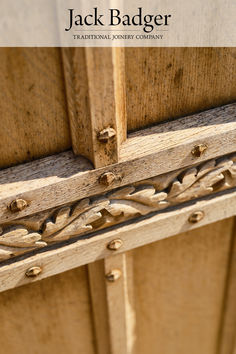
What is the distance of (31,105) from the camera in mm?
659

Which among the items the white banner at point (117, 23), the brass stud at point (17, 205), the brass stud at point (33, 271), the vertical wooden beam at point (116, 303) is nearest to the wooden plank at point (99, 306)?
the vertical wooden beam at point (116, 303)

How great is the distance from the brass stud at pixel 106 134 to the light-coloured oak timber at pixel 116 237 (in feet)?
0.67

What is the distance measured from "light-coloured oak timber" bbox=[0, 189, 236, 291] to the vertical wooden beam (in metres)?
0.08

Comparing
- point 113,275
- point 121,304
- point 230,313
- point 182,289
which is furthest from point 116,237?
point 230,313

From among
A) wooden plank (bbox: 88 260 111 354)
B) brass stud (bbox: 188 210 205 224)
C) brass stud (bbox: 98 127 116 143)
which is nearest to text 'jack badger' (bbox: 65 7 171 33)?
brass stud (bbox: 98 127 116 143)

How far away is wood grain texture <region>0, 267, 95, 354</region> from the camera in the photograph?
0.94 m

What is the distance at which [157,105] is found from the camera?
0.74 m

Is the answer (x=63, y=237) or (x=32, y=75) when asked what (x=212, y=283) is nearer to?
(x=63, y=237)

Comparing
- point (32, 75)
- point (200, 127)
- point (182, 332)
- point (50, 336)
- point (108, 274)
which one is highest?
point (32, 75)

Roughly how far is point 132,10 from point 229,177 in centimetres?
37

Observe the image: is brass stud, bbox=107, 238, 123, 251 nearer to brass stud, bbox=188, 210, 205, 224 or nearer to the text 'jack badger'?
brass stud, bbox=188, 210, 205, 224

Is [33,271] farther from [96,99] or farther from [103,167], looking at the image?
[96,99]

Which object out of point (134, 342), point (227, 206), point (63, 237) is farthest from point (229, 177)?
point (134, 342)

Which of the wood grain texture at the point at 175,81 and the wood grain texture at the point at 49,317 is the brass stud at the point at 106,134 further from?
the wood grain texture at the point at 49,317
